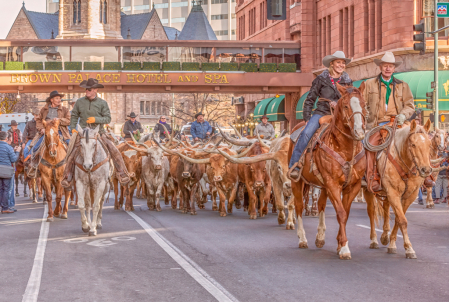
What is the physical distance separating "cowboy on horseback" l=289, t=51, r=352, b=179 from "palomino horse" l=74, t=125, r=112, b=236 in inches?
151

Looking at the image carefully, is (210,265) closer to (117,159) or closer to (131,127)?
(117,159)

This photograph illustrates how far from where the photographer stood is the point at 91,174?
41.4 feet

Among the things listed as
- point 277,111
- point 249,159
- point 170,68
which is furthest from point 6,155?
point 277,111

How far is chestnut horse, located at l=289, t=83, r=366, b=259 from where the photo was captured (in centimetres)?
916

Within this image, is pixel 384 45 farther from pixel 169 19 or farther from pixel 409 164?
pixel 169 19

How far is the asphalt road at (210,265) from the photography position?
728 centimetres

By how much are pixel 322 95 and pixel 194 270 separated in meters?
3.49

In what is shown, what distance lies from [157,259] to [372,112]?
407 cm

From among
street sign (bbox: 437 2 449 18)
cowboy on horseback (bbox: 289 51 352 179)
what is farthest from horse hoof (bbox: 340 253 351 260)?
street sign (bbox: 437 2 449 18)

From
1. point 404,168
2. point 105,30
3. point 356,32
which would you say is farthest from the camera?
point 105,30

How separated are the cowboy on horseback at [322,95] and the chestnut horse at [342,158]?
0.93 feet

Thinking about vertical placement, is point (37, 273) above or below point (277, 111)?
below

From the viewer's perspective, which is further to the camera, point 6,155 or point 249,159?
point 6,155

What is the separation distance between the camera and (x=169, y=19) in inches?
5974
